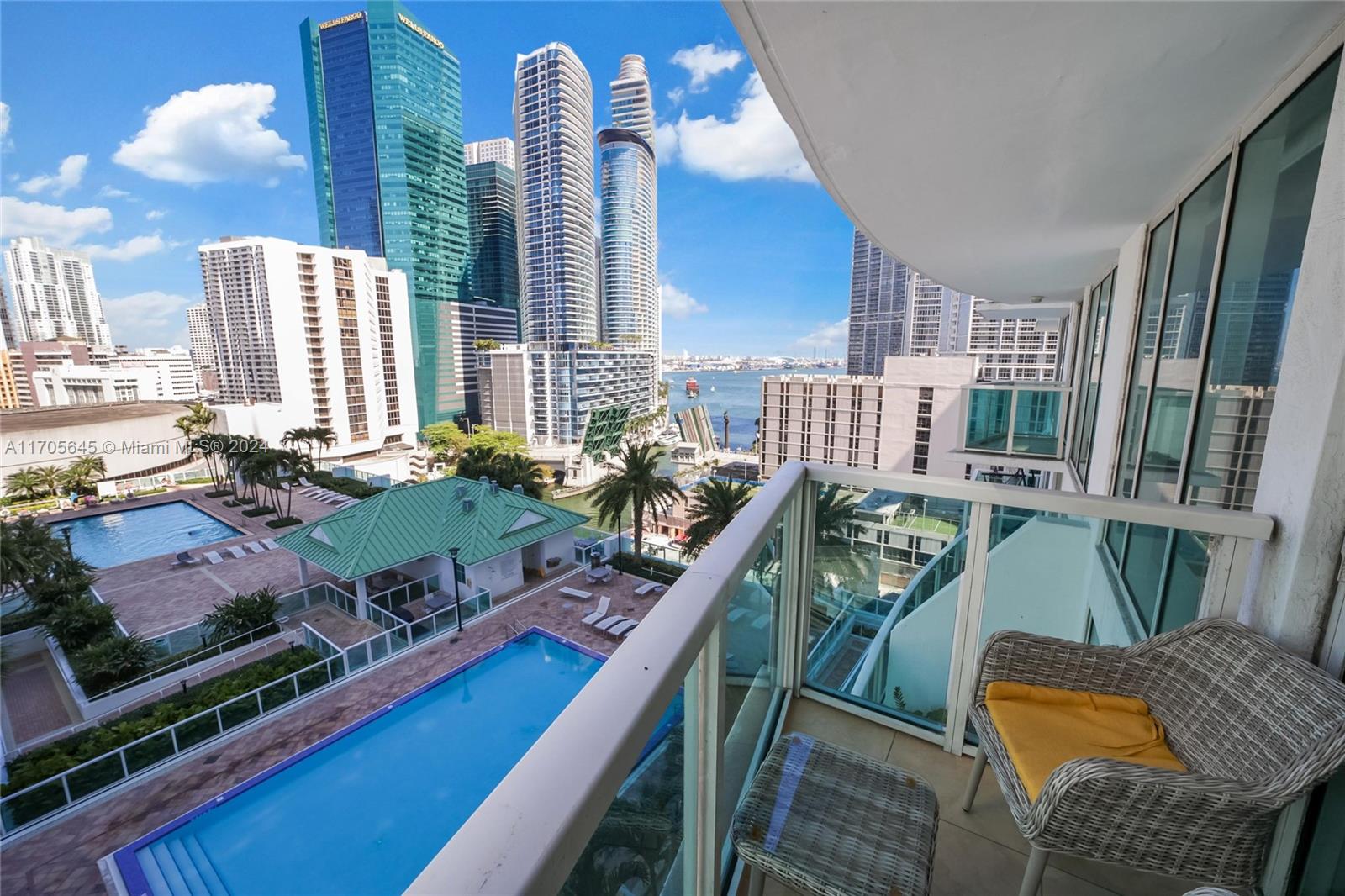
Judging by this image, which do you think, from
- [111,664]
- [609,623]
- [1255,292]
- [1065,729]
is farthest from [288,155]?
[1065,729]

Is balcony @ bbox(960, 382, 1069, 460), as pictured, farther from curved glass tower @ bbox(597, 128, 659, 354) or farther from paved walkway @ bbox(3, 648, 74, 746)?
curved glass tower @ bbox(597, 128, 659, 354)

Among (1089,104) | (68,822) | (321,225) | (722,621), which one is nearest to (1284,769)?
(722,621)

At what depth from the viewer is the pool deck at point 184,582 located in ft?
45.1

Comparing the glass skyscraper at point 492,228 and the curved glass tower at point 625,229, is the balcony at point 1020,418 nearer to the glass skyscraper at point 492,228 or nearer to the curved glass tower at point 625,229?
the curved glass tower at point 625,229

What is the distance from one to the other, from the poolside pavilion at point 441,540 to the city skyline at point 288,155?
25.7 meters

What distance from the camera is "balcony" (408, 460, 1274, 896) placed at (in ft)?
1.69

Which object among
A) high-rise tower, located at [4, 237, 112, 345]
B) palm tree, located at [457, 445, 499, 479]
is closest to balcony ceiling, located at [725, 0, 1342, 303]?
palm tree, located at [457, 445, 499, 479]

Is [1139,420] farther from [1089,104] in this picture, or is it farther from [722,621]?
[722,621]

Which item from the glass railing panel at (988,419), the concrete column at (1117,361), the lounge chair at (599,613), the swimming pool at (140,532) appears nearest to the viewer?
the concrete column at (1117,361)

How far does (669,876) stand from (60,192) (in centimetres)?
6998

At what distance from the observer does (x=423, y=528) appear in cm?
1465

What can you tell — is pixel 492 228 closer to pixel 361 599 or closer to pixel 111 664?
pixel 361 599

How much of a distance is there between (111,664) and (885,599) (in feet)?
49.1

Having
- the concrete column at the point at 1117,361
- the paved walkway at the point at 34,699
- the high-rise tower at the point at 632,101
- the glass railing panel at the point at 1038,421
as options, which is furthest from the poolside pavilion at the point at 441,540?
the high-rise tower at the point at 632,101
